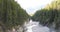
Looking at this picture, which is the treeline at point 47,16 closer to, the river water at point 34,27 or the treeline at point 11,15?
the river water at point 34,27

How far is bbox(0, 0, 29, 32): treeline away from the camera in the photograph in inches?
77.0

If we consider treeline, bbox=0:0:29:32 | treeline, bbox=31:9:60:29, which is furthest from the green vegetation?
treeline, bbox=0:0:29:32

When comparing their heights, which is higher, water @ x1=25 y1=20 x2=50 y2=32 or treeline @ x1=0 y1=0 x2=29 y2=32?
treeline @ x1=0 y1=0 x2=29 y2=32

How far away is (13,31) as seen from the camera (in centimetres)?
196

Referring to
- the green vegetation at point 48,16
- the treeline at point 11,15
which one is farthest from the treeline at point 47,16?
the treeline at point 11,15

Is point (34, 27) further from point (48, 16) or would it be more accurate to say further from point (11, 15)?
point (11, 15)

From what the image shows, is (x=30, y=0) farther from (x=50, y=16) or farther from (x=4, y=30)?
(x=4, y=30)

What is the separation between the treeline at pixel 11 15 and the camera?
6.42 feet

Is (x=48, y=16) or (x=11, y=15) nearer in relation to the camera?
(x=11, y=15)

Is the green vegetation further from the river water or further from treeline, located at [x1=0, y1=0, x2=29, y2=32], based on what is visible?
treeline, located at [x1=0, y1=0, x2=29, y2=32]

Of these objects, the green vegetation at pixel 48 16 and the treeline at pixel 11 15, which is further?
the green vegetation at pixel 48 16

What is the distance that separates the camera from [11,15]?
2.00 meters

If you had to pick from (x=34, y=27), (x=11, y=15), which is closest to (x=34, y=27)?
(x=34, y=27)

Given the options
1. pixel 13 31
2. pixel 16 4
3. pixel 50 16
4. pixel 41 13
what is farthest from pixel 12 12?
pixel 50 16
